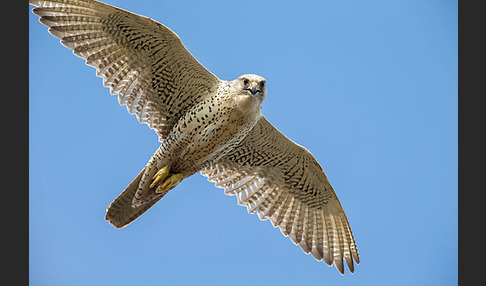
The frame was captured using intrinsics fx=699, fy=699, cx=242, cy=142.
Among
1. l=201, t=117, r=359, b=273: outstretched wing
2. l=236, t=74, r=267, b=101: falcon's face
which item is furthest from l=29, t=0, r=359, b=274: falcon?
l=201, t=117, r=359, b=273: outstretched wing

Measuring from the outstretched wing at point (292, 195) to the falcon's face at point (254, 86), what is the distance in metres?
1.80

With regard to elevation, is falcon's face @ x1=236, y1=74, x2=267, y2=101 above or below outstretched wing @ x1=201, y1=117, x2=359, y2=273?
above

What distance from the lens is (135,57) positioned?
1029 centimetres

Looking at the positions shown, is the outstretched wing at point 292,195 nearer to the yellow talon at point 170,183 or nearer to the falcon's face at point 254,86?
the yellow talon at point 170,183

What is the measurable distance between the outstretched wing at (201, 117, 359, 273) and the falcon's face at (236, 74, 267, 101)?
1.80 meters

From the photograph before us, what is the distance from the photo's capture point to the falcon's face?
30.8 ft

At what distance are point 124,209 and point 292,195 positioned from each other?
9.69 ft

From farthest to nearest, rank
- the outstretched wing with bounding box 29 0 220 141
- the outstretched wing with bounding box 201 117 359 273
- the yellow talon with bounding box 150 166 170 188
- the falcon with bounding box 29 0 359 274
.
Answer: the outstretched wing with bounding box 201 117 359 273 → the yellow talon with bounding box 150 166 170 188 → the outstretched wing with bounding box 29 0 220 141 → the falcon with bounding box 29 0 359 274

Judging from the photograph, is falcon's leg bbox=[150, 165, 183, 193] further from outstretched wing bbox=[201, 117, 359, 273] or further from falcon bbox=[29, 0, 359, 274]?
outstretched wing bbox=[201, 117, 359, 273]

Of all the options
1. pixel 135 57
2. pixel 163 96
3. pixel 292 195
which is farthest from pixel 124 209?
pixel 292 195

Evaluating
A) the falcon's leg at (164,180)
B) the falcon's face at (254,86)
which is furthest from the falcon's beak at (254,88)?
the falcon's leg at (164,180)

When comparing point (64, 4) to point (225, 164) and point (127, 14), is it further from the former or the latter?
point (225, 164)

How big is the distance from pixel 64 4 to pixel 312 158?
4.41 metres

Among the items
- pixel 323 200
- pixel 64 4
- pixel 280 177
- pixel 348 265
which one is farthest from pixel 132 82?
pixel 348 265
